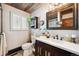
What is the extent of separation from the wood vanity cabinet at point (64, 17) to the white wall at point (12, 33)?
1.20ft

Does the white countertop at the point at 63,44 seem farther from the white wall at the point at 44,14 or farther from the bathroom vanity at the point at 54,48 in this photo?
the white wall at the point at 44,14

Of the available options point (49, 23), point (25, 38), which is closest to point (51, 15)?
point (49, 23)

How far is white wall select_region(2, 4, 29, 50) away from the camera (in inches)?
58.1

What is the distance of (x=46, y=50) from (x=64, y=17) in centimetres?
54

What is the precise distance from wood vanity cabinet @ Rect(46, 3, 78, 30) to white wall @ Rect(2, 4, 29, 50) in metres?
0.37

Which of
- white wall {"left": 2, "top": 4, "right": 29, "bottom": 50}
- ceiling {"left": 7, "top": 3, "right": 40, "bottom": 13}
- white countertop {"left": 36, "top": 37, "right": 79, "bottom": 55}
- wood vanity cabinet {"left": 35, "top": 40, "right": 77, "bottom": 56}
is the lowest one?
wood vanity cabinet {"left": 35, "top": 40, "right": 77, "bottom": 56}

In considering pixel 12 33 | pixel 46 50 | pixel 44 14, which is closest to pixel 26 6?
pixel 44 14

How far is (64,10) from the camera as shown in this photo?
4.96 ft

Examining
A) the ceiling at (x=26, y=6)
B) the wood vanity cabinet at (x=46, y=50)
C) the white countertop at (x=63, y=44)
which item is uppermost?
the ceiling at (x=26, y=6)

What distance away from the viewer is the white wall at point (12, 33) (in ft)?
4.84

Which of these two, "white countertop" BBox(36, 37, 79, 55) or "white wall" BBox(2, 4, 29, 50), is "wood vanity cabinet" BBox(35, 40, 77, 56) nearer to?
"white countertop" BBox(36, 37, 79, 55)

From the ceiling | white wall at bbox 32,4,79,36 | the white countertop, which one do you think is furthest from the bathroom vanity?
the ceiling

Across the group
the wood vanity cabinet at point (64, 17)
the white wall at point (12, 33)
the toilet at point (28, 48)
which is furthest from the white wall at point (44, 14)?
the toilet at point (28, 48)

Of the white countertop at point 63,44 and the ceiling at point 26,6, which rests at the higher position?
the ceiling at point 26,6
